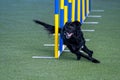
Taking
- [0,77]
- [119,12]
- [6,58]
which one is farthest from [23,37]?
[119,12]

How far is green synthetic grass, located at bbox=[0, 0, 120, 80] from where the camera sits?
4.34 meters

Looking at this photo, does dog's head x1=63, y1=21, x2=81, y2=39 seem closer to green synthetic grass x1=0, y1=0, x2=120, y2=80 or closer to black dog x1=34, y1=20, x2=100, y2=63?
black dog x1=34, y1=20, x2=100, y2=63

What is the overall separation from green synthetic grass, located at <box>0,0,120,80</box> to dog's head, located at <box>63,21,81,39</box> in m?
0.34

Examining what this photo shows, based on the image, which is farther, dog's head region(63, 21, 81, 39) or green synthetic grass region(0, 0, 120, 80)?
dog's head region(63, 21, 81, 39)

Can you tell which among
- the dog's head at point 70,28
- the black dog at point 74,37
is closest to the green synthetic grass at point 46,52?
the black dog at point 74,37

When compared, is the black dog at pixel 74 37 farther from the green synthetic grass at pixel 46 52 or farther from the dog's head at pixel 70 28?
the green synthetic grass at pixel 46 52

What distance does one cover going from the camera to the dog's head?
190 inches

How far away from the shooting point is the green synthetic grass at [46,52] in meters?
4.34

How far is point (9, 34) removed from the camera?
688 centimetres

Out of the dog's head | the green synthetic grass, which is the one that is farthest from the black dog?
the green synthetic grass

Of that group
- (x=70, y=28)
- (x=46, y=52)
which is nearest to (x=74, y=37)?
(x=70, y=28)

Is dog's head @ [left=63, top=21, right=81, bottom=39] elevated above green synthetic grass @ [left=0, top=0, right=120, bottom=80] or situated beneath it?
elevated above

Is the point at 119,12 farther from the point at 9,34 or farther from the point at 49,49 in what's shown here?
the point at 49,49

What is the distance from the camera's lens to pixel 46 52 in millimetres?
5457
